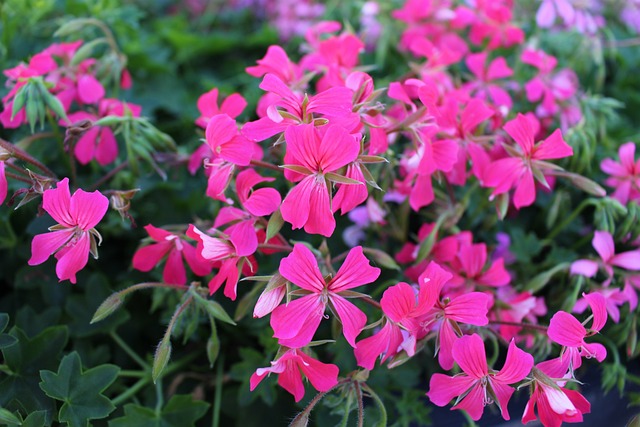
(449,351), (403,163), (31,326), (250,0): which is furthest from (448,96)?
(250,0)

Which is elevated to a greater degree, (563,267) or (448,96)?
(448,96)

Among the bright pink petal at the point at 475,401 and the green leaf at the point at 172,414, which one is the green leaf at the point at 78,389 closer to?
the green leaf at the point at 172,414

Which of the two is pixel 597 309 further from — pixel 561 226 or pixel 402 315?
pixel 561 226

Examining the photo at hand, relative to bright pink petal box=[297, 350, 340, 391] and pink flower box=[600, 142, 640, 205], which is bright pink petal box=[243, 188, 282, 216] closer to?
bright pink petal box=[297, 350, 340, 391]

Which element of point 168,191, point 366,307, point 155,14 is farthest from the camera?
point 155,14

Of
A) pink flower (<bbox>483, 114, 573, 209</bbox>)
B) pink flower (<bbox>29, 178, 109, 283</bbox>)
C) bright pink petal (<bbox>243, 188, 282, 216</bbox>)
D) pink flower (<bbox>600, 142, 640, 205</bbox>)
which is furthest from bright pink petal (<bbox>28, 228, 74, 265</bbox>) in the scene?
pink flower (<bbox>600, 142, 640, 205</bbox>)

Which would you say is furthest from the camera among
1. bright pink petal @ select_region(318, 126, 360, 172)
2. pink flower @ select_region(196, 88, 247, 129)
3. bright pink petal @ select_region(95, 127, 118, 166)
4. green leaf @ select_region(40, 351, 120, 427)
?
bright pink petal @ select_region(95, 127, 118, 166)

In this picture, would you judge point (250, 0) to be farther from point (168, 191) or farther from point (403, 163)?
point (403, 163)
